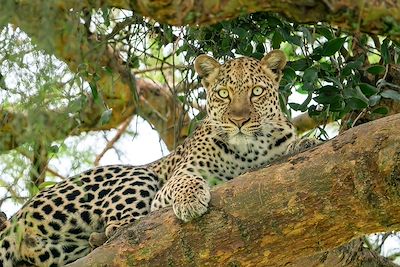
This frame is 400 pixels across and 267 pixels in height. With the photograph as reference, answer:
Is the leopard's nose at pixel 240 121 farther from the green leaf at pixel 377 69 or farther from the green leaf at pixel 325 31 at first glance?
the green leaf at pixel 377 69

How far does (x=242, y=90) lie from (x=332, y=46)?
1.11 meters

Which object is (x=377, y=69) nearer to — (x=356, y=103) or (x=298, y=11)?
(x=356, y=103)

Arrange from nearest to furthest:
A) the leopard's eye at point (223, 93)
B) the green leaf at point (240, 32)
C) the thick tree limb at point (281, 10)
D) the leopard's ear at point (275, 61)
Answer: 1. the thick tree limb at point (281, 10)
2. the green leaf at point (240, 32)
3. the leopard's ear at point (275, 61)
4. the leopard's eye at point (223, 93)

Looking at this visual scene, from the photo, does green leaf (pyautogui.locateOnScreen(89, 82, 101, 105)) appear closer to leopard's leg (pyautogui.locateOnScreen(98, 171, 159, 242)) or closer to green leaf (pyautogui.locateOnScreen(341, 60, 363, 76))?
leopard's leg (pyautogui.locateOnScreen(98, 171, 159, 242))

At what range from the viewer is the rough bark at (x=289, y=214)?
5410 millimetres

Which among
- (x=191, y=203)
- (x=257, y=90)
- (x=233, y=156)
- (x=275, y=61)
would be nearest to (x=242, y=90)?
(x=257, y=90)

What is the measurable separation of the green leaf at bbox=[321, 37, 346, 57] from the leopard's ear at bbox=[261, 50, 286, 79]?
75 centimetres

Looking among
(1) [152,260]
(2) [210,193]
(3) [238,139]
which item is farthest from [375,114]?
(1) [152,260]

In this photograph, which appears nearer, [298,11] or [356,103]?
[298,11]

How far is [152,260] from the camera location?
231 inches

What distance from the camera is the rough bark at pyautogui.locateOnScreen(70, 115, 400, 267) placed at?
5.41 m

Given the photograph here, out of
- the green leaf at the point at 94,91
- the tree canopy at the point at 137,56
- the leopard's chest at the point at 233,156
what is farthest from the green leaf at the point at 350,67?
the green leaf at the point at 94,91

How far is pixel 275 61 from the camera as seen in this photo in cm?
748

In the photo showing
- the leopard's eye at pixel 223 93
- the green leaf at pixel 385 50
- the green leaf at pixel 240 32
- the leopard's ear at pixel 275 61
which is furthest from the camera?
the leopard's eye at pixel 223 93
